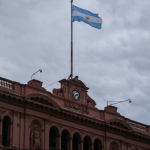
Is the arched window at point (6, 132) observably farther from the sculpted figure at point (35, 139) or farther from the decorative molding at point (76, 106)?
the decorative molding at point (76, 106)

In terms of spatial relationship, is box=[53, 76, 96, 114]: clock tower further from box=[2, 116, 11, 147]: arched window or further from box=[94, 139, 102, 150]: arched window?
box=[2, 116, 11, 147]: arched window

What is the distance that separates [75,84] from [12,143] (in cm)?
1171

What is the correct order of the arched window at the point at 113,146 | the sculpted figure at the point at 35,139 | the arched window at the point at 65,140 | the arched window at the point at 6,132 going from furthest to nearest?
1. the arched window at the point at 113,146
2. the arched window at the point at 65,140
3. the sculpted figure at the point at 35,139
4. the arched window at the point at 6,132

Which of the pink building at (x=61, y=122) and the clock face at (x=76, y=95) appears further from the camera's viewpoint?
the clock face at (x=76, y=95)

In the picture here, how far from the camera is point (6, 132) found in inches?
2115

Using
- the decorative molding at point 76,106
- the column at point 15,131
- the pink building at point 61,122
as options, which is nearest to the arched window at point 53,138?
the pink building at point 61,122

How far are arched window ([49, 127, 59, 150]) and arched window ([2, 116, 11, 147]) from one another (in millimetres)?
5589

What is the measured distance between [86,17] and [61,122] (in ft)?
51.0

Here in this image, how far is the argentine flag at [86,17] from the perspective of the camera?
6619 centimetres

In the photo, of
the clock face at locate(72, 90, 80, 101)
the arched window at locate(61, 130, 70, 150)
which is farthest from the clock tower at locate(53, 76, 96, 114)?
the arched window at locate(61, 130, 70, 150)

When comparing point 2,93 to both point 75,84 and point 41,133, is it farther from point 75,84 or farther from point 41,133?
point 75,84

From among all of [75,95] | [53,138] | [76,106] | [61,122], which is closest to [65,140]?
[53,138]

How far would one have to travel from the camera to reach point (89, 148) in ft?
197

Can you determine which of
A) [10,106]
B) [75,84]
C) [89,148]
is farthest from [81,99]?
[10,106]
